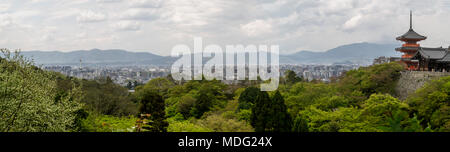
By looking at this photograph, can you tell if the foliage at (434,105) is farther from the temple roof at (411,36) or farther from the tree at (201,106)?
the tree at (201,106)

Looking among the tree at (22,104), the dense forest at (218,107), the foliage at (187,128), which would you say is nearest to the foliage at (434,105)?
the dense forest at (218,107)

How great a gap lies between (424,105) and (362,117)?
2.47 meters

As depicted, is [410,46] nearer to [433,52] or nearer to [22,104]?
[433,52]

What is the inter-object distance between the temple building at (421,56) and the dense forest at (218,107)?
1.49m

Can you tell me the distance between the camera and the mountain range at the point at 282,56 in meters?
94.0

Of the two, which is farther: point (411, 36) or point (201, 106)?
point (201, 106)

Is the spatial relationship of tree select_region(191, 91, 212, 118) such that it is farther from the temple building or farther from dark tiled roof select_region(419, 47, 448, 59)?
dark tiled roof select_region(419, 47, 448, 59)

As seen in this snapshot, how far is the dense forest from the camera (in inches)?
331

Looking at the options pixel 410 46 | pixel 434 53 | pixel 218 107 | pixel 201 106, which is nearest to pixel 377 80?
pixel 434 53

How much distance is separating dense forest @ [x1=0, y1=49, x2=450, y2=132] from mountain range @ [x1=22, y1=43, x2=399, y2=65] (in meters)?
63.3

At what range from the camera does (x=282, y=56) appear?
111 m

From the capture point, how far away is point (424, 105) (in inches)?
597

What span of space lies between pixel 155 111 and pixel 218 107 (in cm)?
1010
